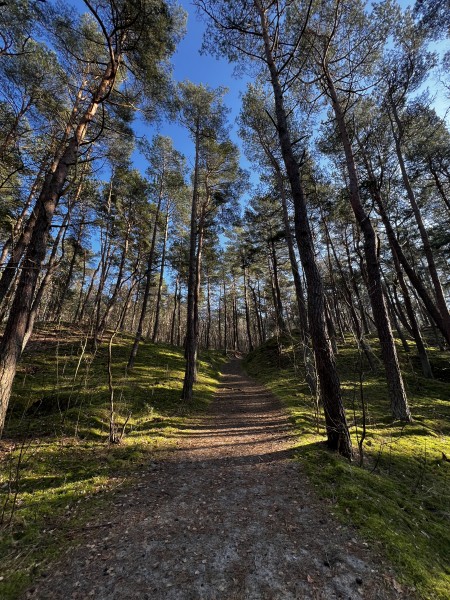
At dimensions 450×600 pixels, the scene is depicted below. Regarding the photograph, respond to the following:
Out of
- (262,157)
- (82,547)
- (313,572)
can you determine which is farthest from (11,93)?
(313,572)

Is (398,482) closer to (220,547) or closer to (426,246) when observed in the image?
(220,547)

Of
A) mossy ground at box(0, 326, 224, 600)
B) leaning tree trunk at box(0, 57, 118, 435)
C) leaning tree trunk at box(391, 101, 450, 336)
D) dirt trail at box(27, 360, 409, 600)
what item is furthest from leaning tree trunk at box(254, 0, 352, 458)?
leaning tree trunk at box(391, 101, 450, 336)

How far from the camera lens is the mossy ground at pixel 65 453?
2805 mm

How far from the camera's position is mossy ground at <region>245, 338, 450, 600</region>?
2.56 meters

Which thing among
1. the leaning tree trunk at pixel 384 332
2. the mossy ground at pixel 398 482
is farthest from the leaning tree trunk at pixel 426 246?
the leaning tree trunk at pixel 384 332

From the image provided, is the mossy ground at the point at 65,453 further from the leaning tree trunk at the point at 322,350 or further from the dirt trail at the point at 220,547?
the leaning tree trunk at the point at 322,350

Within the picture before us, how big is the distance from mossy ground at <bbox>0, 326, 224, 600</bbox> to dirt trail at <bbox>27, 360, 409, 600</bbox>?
359 mm

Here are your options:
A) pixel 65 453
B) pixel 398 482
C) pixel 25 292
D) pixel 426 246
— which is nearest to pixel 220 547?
pixel 398 482

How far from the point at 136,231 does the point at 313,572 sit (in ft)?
58.4

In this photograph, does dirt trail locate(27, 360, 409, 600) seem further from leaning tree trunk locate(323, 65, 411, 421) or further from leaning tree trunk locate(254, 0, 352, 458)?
leaning tree trunk locate(323, 65, 411, 421)

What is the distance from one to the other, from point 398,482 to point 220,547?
319 cm

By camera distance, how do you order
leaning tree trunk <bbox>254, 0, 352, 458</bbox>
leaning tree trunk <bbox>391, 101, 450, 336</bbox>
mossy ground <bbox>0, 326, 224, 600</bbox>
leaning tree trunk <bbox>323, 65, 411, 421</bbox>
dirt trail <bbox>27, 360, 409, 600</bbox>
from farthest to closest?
leaning tree trunk <bbox>391, 101, 450, 336</bbox> → leaning tree trunk <bbox>323, 65, 411, 421</bbox> → leaning tree trunk <bbox>254, 0, 352, 458</bbox> → mossy ground <bbox>0, 326, 224, 600</bbox> → dirt trail <bbox>27, 360, 409, 600</bbox>

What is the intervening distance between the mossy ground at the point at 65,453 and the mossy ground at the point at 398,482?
309 centimetres

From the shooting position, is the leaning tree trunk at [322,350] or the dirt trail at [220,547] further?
the leaning tree trunk at [322,350]
